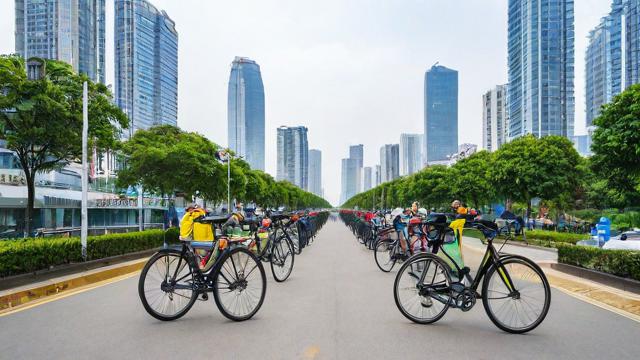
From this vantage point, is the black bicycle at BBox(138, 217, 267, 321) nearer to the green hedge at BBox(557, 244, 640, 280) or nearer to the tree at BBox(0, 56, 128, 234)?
the green hedge at BBox(557, 244, 640, 280)

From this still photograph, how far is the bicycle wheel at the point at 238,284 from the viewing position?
5.84 meters

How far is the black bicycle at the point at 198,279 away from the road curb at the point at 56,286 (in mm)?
2751

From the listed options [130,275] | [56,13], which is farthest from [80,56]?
[130,275]

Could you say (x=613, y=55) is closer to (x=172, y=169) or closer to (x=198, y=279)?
(x=172, y=169)

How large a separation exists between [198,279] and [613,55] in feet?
527

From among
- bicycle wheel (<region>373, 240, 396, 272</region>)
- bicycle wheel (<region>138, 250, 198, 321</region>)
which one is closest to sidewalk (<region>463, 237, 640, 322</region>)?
bicycle wheel (<region>373, 240, 396, 272</region>)

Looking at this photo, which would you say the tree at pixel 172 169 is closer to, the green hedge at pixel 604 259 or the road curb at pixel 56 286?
the road curb at pixel 56 286

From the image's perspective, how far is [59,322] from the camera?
5.82 meters

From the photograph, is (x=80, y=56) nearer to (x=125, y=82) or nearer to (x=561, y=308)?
(x=125, y=82)

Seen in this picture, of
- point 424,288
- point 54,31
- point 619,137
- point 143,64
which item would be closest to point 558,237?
point 619,137

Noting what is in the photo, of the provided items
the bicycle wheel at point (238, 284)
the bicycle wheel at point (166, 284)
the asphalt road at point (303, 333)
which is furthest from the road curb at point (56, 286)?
the bicycle wheel at point (238, 284)

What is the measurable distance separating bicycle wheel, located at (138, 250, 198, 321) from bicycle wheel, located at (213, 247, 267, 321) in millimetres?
375

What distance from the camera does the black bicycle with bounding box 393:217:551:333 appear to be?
5.36 meters

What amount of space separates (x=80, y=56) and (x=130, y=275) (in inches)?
4862
